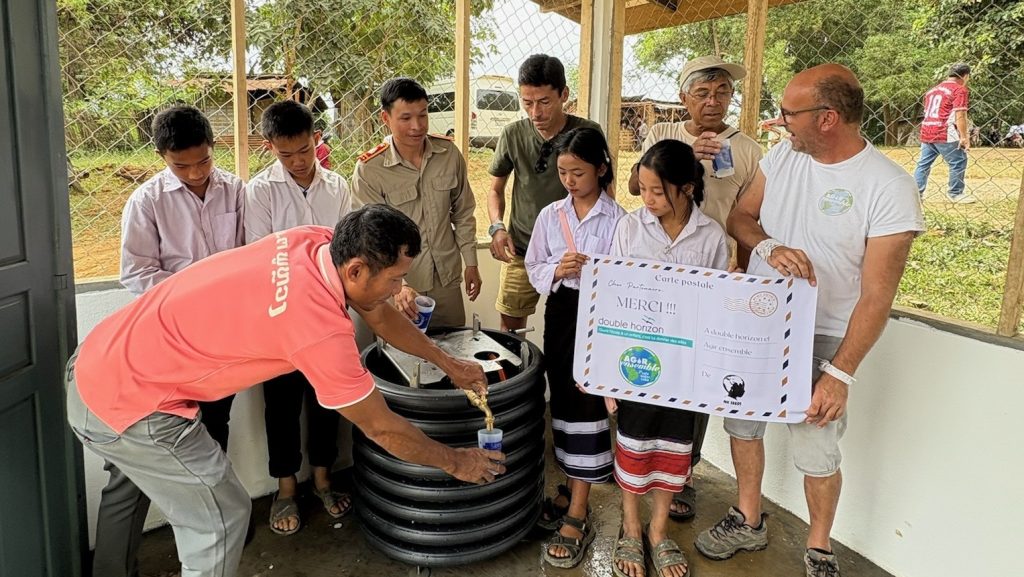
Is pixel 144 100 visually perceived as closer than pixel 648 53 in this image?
Yes

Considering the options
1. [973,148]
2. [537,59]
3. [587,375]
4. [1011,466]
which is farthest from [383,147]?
[973,148]

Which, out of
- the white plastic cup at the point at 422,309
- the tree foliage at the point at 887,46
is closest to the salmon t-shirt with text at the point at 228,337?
the white plastic cup at the point at 422,309

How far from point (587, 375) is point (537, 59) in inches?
56.0

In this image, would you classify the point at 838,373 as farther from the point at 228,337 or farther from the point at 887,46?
the point at 887,46

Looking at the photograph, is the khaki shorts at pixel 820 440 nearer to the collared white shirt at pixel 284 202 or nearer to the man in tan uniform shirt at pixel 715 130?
the man in tan uniform shirt at pixel 715 130

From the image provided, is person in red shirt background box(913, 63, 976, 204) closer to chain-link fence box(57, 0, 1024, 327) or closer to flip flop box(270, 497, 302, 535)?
chain-link fence box(57, 0, 1024, 327)

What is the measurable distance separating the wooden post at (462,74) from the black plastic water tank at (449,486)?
150 cm

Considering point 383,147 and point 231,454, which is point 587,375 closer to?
point 383,147

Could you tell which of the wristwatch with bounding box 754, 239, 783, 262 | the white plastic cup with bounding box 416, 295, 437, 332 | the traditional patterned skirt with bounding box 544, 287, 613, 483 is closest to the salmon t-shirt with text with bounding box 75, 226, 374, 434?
the white plastic cup with bounding box 416, 295, 437, 332

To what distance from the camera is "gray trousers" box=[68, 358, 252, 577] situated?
1669mm

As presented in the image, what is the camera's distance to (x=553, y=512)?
2.75m

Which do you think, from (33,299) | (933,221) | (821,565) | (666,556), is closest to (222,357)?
(33,299)

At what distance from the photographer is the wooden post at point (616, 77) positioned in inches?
149

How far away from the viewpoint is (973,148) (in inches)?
Answer: 126
